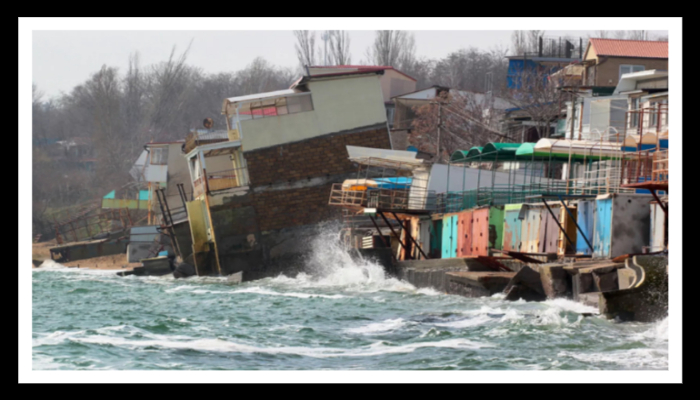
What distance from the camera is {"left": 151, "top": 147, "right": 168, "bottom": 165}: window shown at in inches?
2288

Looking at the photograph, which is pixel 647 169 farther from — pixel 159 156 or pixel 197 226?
pixel 159 156

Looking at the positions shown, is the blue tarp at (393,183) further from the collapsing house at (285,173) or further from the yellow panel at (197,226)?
the yellow panel at (197,226)

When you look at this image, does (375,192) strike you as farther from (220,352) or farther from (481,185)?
(220,352)

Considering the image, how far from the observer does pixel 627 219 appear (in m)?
20.8

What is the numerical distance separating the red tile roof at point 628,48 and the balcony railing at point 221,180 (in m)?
19.2

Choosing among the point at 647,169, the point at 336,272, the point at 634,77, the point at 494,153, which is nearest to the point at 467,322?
the point at 647,169

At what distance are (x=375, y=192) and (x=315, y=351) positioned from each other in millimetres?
18874

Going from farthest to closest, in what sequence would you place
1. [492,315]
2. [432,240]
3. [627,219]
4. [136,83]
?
[136,83] → [432,240] → [627,219] → [492,315]

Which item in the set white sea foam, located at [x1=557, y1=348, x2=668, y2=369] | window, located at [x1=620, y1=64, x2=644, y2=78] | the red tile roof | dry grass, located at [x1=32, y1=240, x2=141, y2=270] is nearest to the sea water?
white sea foam, located at [x1=557, y1=348, x2=668, y2=369]

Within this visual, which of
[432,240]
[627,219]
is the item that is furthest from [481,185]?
[627,219]

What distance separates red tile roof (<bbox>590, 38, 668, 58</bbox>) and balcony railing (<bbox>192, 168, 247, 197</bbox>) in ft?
63.0

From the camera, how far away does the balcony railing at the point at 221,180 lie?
37.3 m

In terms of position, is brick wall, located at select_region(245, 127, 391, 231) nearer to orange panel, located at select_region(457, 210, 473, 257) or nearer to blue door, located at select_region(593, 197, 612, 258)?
orange panel, located at select_region(457, 210, 473, 257)

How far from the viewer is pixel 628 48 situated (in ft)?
148
